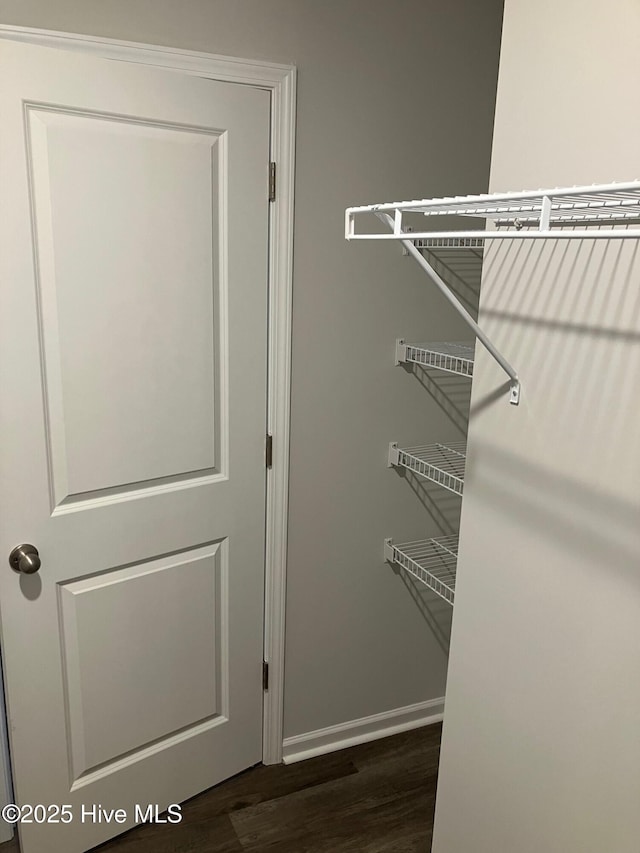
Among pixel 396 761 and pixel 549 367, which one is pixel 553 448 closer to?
pixel 549 367

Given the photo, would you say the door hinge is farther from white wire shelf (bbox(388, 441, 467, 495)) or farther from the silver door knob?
the silver door knob

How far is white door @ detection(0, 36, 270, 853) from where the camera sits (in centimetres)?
171

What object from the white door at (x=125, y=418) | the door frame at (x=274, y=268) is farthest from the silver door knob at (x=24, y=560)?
the door frame at (x=274, y=268)

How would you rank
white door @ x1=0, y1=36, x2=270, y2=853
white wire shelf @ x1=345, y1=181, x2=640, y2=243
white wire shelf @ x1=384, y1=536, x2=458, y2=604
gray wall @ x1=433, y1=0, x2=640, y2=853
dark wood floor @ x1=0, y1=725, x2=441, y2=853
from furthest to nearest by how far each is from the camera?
white wire shelf @ x1=384, y1=536, x2=458, y2=604
dark wood floor @ x1=0, y1=725, x2=441, y2=853
white door @ x1=0, y1=36, x2=270, y2=853
gray wall @ x1=433, y1=0, x2=640, y2=853
white wire shelf @ x1=345, y1=181, x2=640, y2=243

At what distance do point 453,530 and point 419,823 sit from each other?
944 millimetres

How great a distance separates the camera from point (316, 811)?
226cm

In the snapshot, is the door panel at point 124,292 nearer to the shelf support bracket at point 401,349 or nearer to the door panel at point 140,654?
the door panel at point 140,654

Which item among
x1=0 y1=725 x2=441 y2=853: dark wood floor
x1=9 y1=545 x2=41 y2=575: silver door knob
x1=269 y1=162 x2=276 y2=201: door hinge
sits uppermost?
x1=269 y1=162 x2=276 y2=201: door hinge

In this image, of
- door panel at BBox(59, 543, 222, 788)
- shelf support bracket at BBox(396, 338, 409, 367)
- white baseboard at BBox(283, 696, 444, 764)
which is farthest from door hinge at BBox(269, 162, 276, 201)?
white baseboard at BBox(283, 696, 444, 764)

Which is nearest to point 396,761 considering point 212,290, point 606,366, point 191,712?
point 191,712

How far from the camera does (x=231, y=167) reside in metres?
1.94

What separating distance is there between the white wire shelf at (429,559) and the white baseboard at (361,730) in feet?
1.63

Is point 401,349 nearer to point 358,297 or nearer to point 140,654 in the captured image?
point 358,297

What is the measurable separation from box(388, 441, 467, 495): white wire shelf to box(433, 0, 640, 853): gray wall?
3.14 ft
